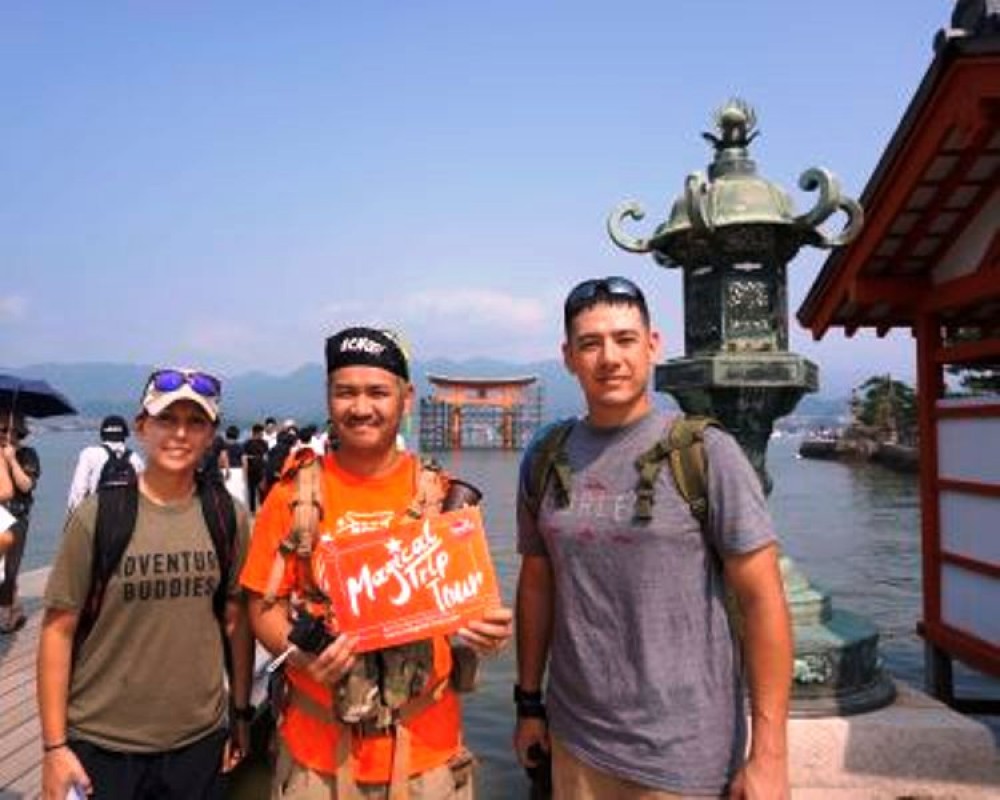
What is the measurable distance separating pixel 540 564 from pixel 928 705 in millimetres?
3374

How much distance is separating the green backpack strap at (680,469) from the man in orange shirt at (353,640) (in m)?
0.53

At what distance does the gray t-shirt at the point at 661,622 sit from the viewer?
2619 millimetres

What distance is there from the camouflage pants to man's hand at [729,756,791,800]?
84cm

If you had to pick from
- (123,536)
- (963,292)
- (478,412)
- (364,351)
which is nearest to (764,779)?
(364,351)

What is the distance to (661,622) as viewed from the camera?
8.65ft

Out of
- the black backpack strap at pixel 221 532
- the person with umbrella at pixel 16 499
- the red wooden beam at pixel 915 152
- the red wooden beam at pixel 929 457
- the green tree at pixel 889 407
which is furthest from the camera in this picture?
the green tree at pixel 889 407

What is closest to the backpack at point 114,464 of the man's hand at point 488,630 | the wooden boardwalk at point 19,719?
the wooden boardwalk at point 19,719

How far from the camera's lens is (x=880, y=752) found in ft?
15.9

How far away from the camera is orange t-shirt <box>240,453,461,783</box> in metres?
2.72

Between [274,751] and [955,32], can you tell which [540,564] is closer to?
[274,751]

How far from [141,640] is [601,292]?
5.71 feet

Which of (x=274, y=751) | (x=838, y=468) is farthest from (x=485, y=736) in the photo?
(x=838, y=468)

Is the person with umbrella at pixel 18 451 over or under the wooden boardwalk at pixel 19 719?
over

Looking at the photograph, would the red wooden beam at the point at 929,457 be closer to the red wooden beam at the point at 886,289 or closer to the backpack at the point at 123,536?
the red wooden beam at the point at 886,289
